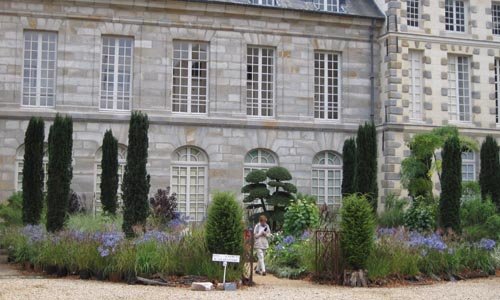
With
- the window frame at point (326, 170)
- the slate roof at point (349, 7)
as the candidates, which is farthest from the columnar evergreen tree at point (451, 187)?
the slate roof at point (349, 7)

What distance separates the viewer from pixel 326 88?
2266 centimetres

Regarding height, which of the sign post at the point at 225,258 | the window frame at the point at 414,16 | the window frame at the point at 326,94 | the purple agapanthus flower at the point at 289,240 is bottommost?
the sign post at the point at 225,258

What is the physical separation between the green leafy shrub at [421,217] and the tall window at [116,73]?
8.76m

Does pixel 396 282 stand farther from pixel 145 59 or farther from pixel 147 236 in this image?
pixel 145 59

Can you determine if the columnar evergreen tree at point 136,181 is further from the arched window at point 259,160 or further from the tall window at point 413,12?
the tall window at point 413,12

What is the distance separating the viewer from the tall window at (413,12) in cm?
2250

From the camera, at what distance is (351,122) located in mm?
22500

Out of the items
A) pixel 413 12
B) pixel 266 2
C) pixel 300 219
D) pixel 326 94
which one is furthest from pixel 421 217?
pixel 266 2

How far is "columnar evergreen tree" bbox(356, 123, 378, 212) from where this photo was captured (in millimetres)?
17281

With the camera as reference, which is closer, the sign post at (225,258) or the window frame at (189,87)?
the sign post at (225,258)

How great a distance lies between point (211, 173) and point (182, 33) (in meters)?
4.35

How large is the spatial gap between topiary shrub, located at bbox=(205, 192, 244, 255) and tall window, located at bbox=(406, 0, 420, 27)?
41.5 ft

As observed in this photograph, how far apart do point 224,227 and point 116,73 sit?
10246 millimetres

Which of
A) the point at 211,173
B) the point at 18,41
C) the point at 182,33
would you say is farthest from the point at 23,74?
the point at 211,173
